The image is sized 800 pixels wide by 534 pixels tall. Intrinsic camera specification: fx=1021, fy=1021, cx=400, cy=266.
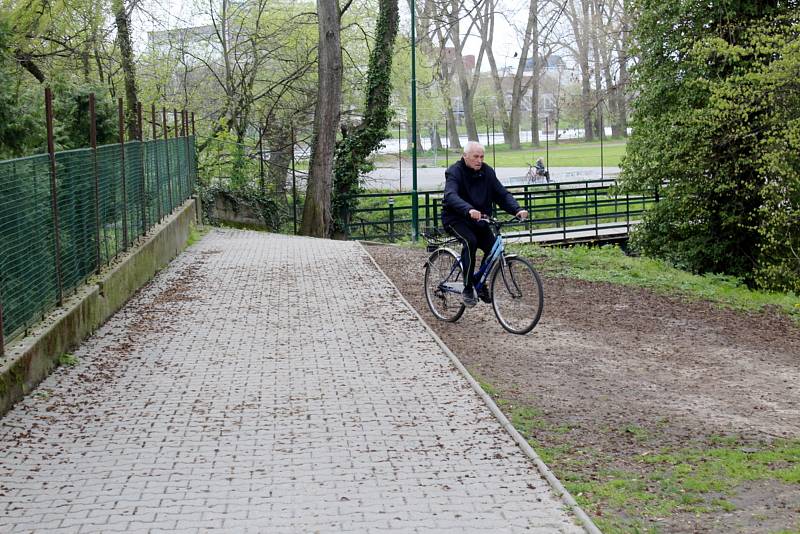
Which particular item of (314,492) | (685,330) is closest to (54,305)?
(314,492)

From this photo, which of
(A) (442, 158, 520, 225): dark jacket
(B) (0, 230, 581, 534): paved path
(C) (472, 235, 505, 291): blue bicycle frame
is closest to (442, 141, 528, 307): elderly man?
(A) (442, 158, 520, 225): dark jacket

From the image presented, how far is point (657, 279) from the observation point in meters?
16.6

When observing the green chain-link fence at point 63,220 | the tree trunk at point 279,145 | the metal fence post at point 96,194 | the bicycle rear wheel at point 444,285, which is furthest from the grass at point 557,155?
the metal fence post at point 96,194

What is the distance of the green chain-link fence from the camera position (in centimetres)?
778

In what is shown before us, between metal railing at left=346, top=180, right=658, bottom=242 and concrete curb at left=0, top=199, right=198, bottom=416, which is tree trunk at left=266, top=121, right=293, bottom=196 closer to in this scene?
metal railing at left=346, top=180, right=658, bottom=242

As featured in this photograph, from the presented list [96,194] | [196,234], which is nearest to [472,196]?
[96,194]

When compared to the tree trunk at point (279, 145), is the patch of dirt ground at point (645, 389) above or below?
below

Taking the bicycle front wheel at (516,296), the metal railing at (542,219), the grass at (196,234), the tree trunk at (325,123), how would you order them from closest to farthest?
the bicycle front wheel at (516,296), the grass at (196,234), the tree trunk at (325,123), the metal railing at (542,219)

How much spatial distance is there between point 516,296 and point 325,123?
18129 mm

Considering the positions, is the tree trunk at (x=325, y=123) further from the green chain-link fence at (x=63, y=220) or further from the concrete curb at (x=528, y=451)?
the concrete curb at (x=528, y=451)

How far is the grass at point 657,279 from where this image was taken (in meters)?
14.6

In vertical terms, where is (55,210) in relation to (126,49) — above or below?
below

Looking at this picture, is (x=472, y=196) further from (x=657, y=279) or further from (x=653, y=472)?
(x=657, y=279)

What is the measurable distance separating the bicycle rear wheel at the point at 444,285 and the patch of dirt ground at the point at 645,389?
160 mm
